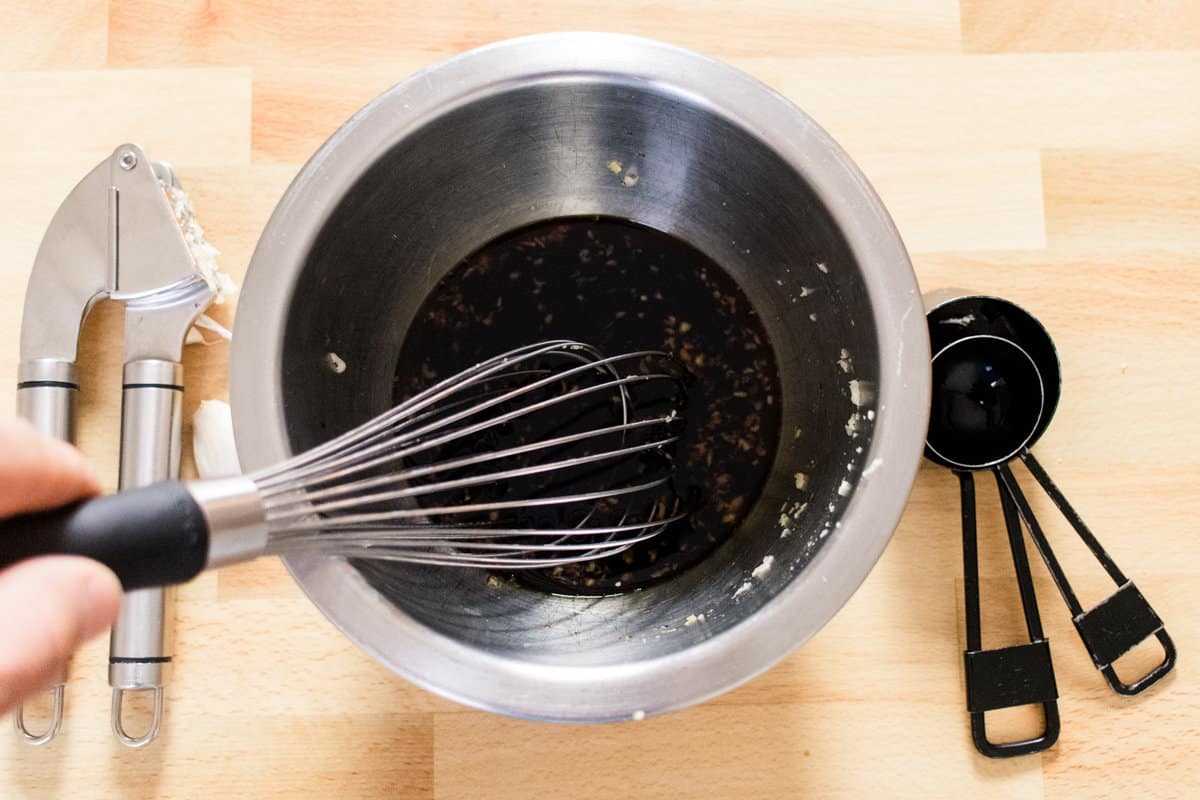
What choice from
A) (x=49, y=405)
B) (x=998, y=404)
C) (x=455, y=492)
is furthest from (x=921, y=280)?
(x=49, y=405)

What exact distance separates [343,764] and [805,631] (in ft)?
1.07

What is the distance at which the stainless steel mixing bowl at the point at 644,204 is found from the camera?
0.44 meters

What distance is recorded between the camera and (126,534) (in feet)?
1.14

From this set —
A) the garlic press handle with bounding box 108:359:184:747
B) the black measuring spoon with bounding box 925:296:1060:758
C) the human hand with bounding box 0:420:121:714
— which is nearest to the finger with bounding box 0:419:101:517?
the human hand with bounding box 0:420:121:714

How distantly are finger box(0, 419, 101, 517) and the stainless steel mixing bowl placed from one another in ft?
0.25

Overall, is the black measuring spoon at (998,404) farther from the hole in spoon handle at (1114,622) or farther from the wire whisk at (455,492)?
the wire whisk at (455,492)

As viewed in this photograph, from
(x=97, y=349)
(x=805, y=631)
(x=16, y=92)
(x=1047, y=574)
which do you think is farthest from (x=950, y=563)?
(x=16, y=92)

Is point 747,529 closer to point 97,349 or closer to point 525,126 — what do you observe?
point 525,126

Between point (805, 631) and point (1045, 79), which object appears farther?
point (1045, 79)

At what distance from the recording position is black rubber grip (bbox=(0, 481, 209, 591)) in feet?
1.13

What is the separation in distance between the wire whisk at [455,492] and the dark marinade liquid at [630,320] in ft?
0.05

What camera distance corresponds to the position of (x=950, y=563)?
60 cm

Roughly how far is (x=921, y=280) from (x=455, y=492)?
1.10 ft

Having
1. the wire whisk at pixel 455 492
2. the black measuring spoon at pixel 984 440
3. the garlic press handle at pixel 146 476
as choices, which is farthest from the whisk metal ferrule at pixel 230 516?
the black measuring spoon at pixel 984 440
